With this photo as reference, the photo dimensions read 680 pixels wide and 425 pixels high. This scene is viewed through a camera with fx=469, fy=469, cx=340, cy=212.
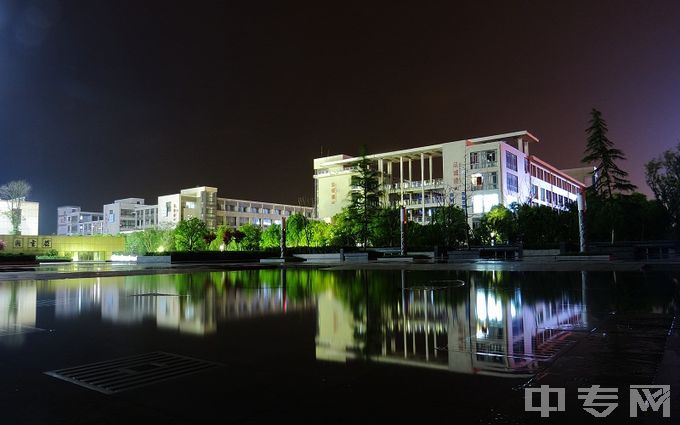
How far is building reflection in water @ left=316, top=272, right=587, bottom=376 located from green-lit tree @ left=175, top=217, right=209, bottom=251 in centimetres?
5218

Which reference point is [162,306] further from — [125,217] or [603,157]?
[125,217]

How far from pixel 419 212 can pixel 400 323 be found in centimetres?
8288

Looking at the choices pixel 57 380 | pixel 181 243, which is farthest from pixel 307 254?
pixel 57 380

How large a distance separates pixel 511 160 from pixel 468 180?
8358mm

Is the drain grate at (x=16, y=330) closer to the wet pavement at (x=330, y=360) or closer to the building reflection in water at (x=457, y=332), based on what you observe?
the wet pavement at (x=330, y=360)

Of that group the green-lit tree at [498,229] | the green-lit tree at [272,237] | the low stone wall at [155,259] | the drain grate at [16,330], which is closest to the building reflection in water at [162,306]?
the drain grate at [16,330]

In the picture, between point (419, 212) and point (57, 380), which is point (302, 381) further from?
point (419, 212)

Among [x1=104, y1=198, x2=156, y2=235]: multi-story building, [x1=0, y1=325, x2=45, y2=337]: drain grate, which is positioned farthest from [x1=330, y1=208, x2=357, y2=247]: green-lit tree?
[x1=104, y1=198, x2=156, y2=235]: multi-story building

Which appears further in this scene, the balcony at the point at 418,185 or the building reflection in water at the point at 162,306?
the balcony at the point at 418,185

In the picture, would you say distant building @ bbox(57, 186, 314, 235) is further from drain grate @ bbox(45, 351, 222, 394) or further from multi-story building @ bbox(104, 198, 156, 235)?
drain grate @ bbox(45, 351, 222, 394)

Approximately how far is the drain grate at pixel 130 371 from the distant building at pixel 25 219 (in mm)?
93104

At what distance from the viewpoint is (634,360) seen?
4719 mm

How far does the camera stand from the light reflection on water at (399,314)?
17.7 feet

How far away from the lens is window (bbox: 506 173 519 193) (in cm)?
Result: 7814
